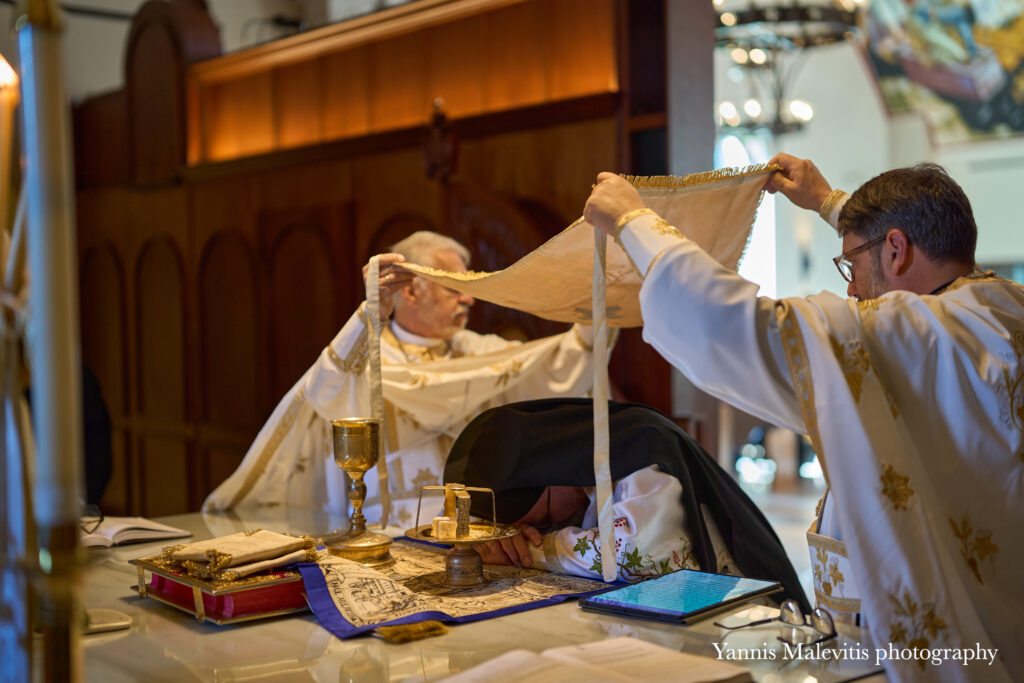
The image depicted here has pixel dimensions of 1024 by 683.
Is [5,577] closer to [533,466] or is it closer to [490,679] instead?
[490,679]

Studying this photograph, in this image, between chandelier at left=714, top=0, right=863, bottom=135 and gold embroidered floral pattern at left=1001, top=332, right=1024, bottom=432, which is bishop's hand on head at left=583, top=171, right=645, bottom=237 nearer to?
gold embroidered floral pattern at left=1001, top=332, right=1024, bottom=432

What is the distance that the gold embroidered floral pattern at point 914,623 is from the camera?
196 cm

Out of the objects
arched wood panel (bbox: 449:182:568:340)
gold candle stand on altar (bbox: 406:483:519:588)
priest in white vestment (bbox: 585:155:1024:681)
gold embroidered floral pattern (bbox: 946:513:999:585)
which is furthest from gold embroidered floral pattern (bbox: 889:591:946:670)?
arched wood panel (bbox: 449:182:568:340)

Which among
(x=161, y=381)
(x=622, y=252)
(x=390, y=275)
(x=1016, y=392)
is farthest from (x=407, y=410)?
(x=161, y=381)

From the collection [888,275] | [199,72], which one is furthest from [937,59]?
[888,275]

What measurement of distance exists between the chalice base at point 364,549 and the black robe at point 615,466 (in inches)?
10.2

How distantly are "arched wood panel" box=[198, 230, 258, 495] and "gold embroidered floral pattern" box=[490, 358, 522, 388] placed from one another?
3.44 metres

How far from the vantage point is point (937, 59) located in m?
15.0

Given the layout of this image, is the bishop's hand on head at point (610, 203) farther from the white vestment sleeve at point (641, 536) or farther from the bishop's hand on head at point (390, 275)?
the bishop's hand on head at point (390, 275)

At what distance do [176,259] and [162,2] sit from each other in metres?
1.84

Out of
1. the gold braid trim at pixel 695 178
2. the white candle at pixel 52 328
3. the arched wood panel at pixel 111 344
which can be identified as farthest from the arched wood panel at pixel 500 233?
the arched wood panel at pixel 111 344

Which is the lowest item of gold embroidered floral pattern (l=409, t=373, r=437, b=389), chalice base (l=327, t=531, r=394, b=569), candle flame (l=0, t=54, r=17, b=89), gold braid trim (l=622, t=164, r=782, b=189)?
chalice base (l=327, t=531, r=394, b=569)

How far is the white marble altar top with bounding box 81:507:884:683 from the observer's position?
2033 mm

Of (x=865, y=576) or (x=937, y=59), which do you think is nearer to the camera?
(x=865, y=576)
